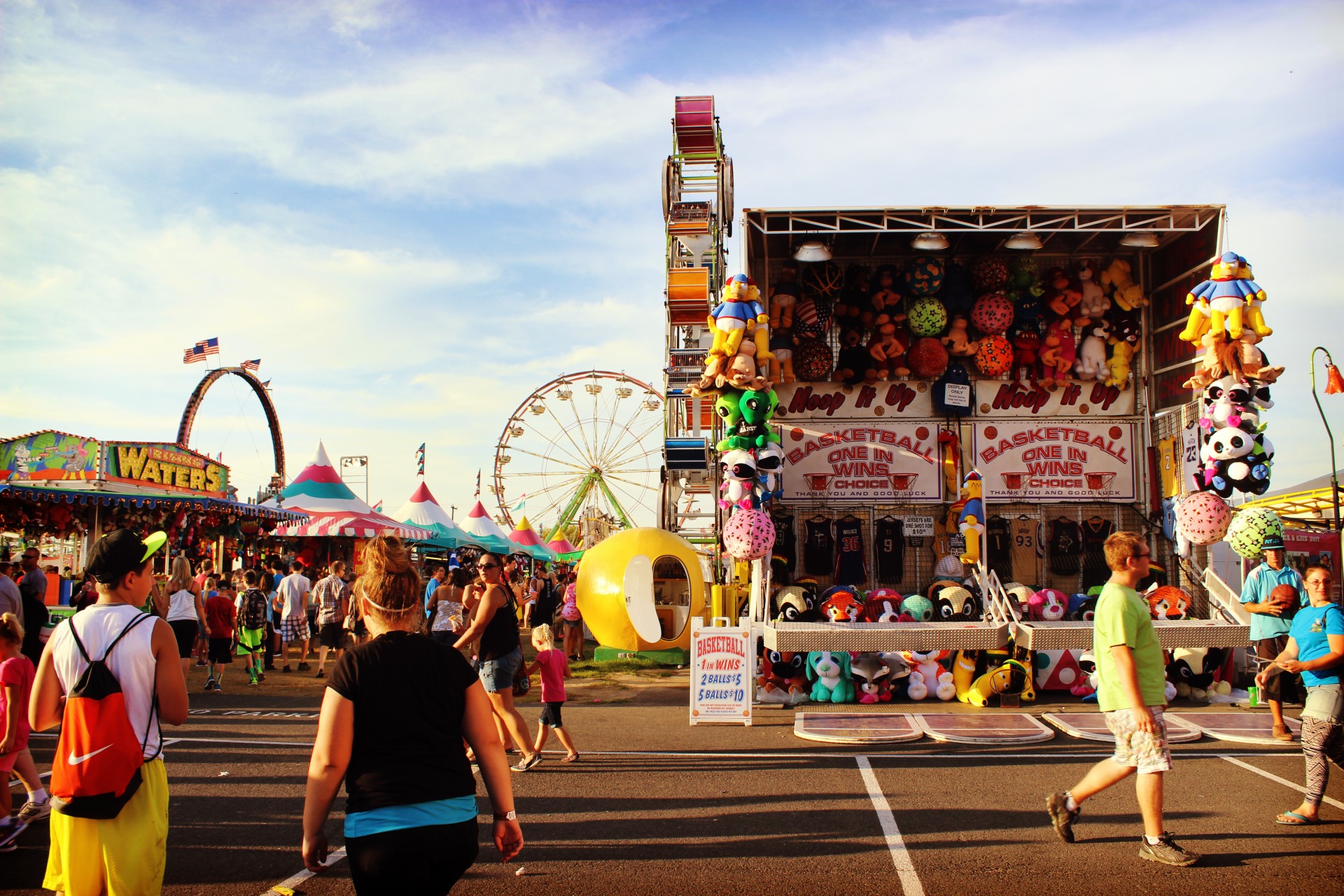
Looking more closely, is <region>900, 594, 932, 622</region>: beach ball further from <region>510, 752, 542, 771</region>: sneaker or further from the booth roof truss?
<region>510, 752, 542, 771</region>: sneaker

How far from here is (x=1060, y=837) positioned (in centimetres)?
525

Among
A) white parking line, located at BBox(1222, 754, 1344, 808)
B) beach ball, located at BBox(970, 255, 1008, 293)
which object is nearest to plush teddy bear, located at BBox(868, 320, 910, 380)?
beach ball, located at BBox(970, 255, 1008, 293)

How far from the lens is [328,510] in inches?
956

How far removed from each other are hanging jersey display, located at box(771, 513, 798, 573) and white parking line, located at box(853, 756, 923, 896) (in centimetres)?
780

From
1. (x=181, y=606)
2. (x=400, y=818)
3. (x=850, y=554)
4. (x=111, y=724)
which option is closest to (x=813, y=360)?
(x=850, y=554)

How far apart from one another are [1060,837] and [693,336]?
67.2ft

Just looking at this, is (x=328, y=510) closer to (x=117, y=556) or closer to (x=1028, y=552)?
(x=1028, y=552)

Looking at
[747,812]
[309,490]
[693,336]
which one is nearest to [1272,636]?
[747,812]

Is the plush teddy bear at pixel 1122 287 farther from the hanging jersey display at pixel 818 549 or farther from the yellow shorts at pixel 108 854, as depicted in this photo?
the yellow shorts at pixel 108 854

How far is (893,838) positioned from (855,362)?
10.4 meters

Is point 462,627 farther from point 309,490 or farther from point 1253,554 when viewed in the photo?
point 309,490

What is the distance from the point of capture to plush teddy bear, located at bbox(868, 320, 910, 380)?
48.9 ft

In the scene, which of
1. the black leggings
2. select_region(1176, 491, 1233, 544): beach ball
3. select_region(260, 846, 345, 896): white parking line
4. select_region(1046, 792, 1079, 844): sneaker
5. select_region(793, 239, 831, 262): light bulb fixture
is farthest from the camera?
select_region(793, 239, 831, 262): light bulb fixture

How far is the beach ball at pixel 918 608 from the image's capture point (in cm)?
1199
